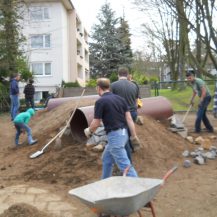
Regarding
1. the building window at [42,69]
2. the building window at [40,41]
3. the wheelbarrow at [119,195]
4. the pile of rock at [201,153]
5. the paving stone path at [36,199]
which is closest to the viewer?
the wheelbarrow at [119,195]

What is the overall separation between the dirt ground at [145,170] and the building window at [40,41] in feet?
101

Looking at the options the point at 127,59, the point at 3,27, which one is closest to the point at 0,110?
the point at 3,27

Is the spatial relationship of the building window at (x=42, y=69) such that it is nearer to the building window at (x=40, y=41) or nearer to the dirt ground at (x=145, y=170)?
the building window at (x=40, y=41)

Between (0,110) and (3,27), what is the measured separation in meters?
4.73

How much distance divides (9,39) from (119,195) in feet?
66.9

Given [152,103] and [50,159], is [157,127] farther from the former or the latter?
[50,159]

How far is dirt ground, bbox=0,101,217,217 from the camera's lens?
5988mm

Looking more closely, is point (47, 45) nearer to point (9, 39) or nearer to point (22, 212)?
point (9, 39)

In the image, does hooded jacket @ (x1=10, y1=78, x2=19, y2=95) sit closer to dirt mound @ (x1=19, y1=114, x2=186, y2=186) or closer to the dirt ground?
the dirt ground

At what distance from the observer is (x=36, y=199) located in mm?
6289

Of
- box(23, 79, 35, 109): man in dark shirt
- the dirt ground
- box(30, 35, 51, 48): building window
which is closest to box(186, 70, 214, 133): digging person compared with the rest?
the dirt ground

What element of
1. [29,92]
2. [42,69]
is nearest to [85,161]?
[29,92]

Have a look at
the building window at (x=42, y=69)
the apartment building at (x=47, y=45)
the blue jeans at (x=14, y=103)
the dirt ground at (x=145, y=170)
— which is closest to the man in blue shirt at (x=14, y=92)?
the blue jeans at (x=14, y=103)

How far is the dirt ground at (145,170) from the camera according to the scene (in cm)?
599
